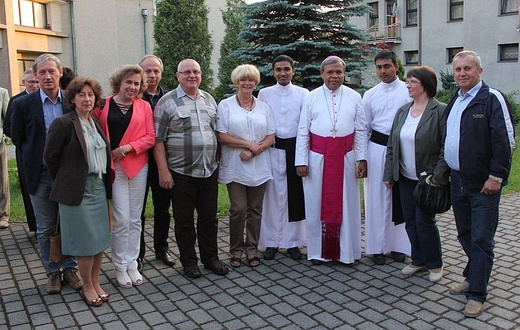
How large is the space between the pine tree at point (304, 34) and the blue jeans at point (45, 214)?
533 centimetres

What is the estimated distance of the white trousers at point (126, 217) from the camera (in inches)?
190

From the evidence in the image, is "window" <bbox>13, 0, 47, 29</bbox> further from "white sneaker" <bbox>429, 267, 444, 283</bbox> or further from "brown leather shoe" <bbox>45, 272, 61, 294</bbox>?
"white sneaker" <bbox>429, 267, 444, 283</bbox>

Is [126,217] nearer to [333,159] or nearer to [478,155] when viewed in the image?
[333,159]

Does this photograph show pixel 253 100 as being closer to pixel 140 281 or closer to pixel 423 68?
pixel 423 68

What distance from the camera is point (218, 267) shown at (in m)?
5.30

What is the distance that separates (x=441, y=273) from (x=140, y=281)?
3.06 meters

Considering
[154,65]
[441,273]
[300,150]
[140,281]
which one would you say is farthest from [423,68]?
[140,281]

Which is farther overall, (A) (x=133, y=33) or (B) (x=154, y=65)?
(A) (x=133, y=33)

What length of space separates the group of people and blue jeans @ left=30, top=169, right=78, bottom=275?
1 centimetres

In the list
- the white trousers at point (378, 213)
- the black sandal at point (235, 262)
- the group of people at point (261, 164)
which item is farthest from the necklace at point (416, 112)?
the black sandal at point (235, 262)

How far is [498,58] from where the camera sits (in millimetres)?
25812

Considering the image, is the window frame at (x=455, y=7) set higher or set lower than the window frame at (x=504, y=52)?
higher

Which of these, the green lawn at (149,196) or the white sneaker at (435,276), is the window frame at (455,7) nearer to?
the green lawn at (149,196)

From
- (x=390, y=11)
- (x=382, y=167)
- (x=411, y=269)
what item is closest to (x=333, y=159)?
(x=382, y=167)
